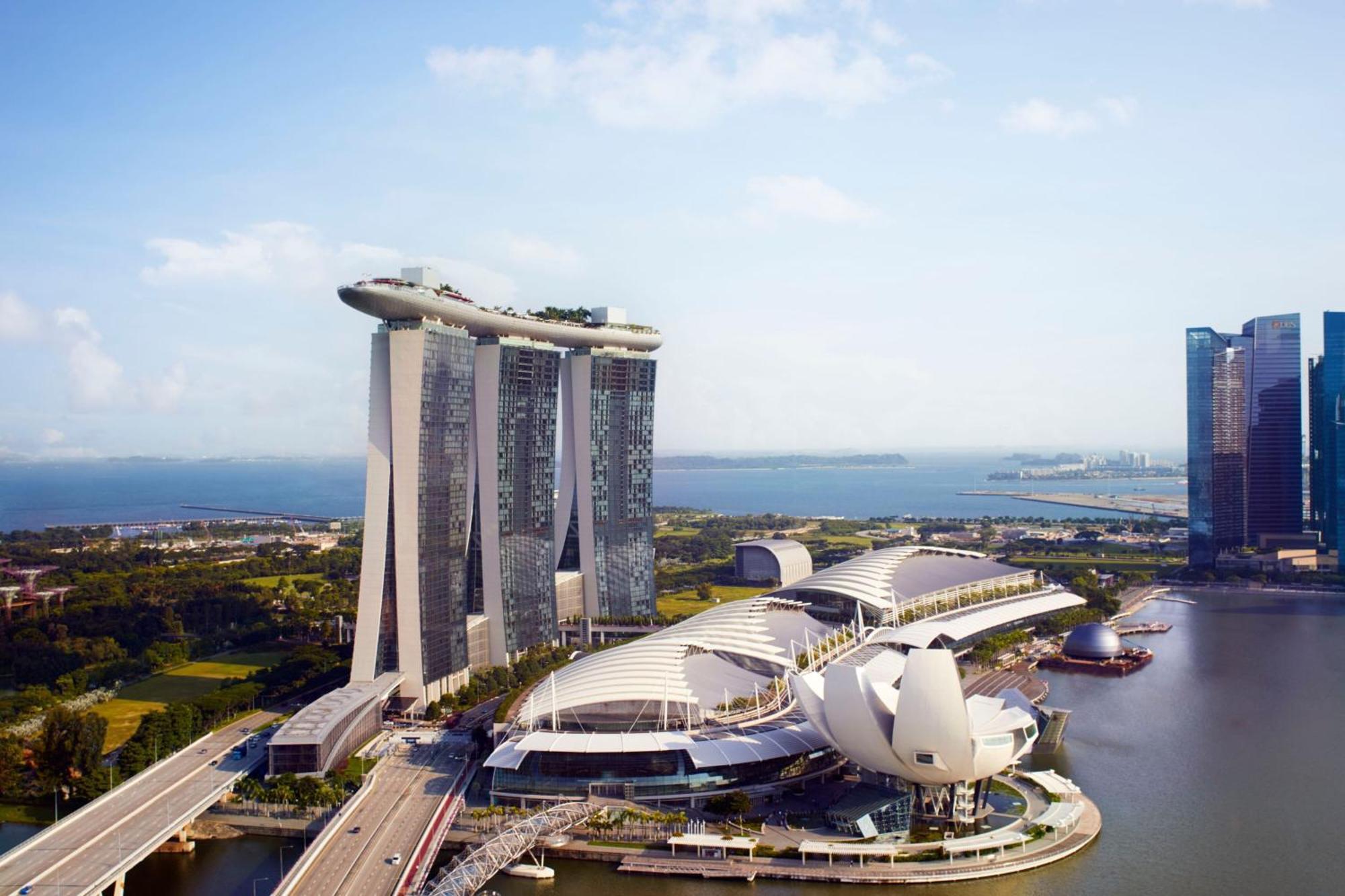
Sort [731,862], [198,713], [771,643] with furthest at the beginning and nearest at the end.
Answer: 1. [771,643]
2. [198,713]
3. [731,862]

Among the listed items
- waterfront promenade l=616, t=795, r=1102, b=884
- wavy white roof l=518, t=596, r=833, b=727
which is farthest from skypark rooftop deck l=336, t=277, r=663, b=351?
waterfront promenade l=616, t=795, r=1102, b=884

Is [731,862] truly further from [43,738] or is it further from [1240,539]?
[1240,539]

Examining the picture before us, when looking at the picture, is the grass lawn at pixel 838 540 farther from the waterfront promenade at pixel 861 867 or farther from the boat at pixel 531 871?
the boat at pixel 531 871

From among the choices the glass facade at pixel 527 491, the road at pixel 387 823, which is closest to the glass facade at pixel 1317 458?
the glass facade at pixel 527 491

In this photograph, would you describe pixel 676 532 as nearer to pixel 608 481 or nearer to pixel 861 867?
pixel 608 481

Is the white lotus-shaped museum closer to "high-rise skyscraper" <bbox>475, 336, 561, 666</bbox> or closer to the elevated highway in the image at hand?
the elevated highway

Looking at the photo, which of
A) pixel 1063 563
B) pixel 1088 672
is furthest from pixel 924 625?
pixel 1063 563
